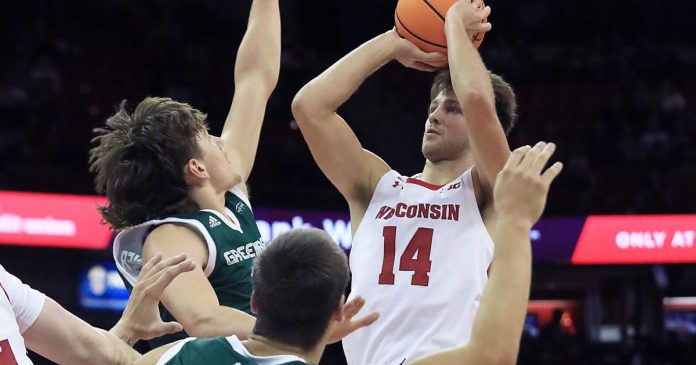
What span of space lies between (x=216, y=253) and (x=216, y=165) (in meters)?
0.40

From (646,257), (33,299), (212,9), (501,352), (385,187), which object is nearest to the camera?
(501,352)

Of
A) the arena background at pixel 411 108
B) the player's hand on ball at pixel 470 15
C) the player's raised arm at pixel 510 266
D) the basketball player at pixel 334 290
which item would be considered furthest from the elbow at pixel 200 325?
the arena background at pixel 411 108

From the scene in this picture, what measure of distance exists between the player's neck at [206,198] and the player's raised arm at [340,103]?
1.60 feet

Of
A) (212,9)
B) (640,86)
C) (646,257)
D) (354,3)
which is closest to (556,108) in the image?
(640,86)

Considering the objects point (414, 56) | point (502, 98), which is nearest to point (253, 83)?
point (414, 56)

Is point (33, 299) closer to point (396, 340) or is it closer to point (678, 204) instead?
point (396, 340)

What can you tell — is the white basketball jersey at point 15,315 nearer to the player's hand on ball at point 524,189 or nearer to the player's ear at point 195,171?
the player's ear at point 195,171

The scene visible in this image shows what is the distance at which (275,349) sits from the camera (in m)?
2.46

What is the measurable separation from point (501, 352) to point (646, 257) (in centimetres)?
1140

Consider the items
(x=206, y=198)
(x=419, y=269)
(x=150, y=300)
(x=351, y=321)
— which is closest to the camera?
(x=351, y=321)

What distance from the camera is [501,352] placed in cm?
234

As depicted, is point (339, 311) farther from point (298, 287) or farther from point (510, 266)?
point (510, 266)

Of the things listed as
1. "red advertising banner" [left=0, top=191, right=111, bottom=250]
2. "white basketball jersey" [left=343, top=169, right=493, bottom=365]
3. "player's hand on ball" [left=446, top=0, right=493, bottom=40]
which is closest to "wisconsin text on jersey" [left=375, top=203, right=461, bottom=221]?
"white basketball jersey" [left=343, top=169, right=493, bottom=365]

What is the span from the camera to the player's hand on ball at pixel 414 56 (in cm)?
398
